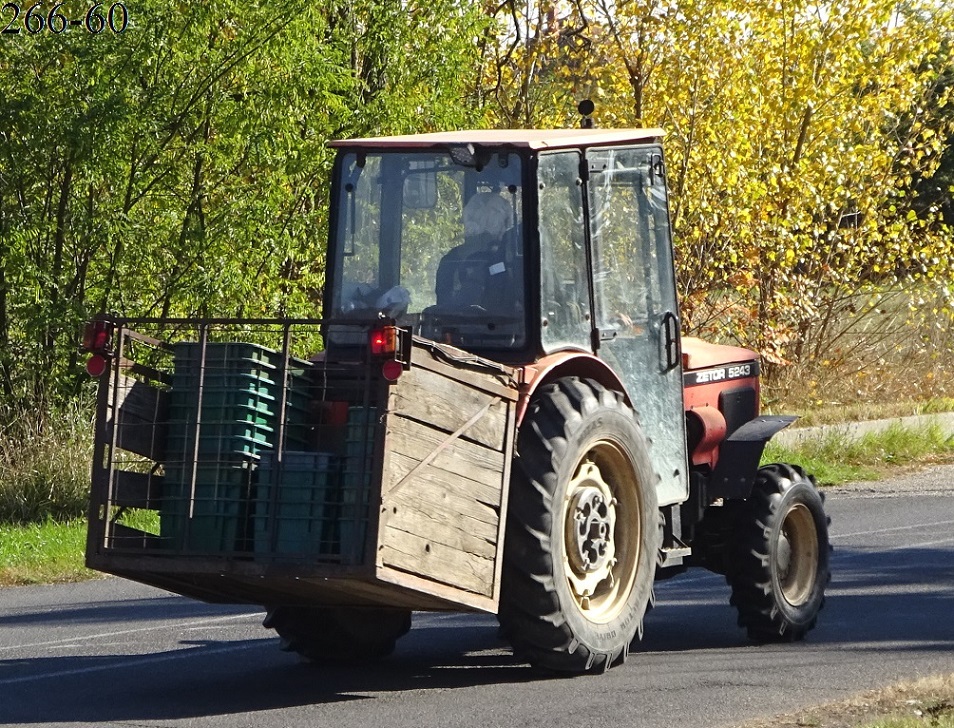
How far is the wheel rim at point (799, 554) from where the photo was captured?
899cm

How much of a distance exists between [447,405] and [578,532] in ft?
3.54

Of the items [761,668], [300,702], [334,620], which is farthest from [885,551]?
[300,702]

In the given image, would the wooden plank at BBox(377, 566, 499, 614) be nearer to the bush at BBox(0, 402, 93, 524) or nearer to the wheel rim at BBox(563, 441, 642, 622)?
the wheel rim at BBox(563, 441, 642, 622)

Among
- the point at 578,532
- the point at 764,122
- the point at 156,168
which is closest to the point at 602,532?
the point at 578,532

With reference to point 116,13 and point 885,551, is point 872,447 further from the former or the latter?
point 116,13

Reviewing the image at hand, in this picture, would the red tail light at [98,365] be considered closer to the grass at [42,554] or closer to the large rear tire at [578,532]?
the large rear tire at [578,532]

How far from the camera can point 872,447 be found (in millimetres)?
19031

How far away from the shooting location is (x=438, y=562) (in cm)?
674

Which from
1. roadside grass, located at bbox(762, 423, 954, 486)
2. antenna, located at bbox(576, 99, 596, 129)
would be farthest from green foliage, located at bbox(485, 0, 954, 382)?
antenna, located at bbox(576, 99, 596, 129)

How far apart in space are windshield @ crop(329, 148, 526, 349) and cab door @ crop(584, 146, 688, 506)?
1.72 feet

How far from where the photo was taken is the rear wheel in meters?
8.14

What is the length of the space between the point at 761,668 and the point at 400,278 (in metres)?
2.64

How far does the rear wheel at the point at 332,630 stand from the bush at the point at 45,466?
20.4 ft

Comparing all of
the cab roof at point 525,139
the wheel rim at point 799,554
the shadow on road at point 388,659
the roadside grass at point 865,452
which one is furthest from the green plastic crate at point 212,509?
the roadside grass at point 865,452
